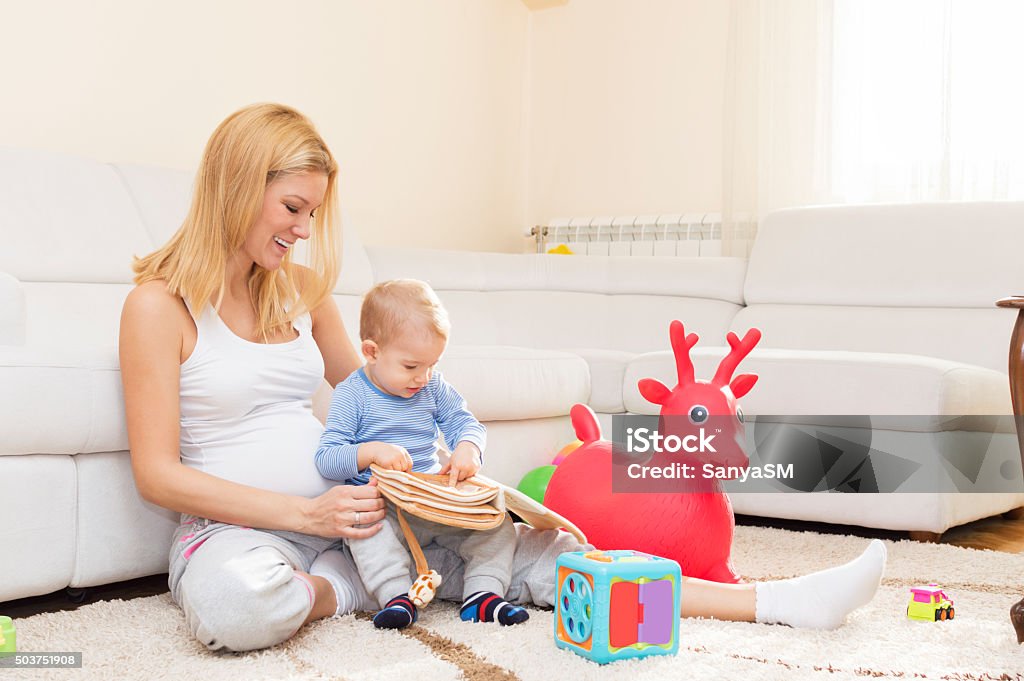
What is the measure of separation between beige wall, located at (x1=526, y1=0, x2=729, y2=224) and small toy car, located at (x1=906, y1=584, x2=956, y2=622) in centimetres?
269

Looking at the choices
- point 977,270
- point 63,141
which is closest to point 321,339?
point 63,141

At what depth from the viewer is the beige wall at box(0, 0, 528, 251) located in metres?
2.69

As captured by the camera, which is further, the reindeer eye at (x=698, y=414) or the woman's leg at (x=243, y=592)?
the reindeer eye at (x=698, y=414)

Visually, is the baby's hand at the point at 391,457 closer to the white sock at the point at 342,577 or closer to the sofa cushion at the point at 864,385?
the white sock at the point at 342,577

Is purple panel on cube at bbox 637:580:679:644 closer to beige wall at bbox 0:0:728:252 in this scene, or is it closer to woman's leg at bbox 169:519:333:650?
woman's leg at bbox 169:519:333:650

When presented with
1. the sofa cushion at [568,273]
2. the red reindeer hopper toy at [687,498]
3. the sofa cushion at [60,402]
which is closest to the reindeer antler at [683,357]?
the red reindeer hopper toy at [687,498]

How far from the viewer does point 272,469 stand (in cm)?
146

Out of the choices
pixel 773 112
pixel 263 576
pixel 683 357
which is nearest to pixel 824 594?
pixel 683 357

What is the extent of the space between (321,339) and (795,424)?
1.10m

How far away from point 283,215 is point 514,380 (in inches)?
33.2

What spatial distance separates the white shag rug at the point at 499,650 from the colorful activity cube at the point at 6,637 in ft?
0.12

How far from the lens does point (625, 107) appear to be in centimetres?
430

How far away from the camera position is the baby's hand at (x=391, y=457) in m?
1.38

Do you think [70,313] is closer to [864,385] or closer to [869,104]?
[864,385]
